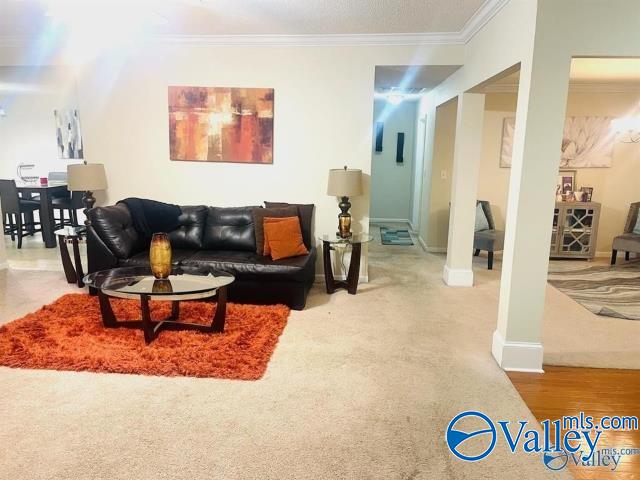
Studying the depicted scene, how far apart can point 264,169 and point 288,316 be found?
179cm

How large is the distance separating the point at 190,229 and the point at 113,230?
0.78m

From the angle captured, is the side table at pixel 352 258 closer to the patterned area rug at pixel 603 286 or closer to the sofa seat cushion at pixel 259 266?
the sofa seat cushion at pixel 259 266

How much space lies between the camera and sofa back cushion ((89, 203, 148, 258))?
4.17 m

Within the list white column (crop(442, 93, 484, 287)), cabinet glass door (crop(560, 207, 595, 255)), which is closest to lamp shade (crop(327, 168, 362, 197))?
white column (crop(442, 93, 484, 287))

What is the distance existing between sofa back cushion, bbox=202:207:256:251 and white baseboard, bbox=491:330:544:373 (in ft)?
8.51

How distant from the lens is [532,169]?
282cm

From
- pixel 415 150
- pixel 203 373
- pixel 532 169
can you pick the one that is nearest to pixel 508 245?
pixel 532 169

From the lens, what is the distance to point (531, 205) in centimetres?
286

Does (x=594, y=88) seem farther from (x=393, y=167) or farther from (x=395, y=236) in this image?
(x=393, y=167)

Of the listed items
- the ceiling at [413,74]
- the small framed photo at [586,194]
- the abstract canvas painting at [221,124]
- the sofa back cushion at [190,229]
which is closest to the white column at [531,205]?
the ceiling at [413,74]

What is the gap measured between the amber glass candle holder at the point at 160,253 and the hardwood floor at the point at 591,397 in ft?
8.29

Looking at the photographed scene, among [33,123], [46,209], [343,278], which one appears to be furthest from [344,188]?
[33,123]

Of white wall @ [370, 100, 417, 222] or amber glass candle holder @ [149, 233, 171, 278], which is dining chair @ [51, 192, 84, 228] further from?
white wall @ [370, 100, 417, 222]

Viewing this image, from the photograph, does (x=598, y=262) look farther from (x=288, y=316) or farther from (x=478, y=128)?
(x=288, y=316)
